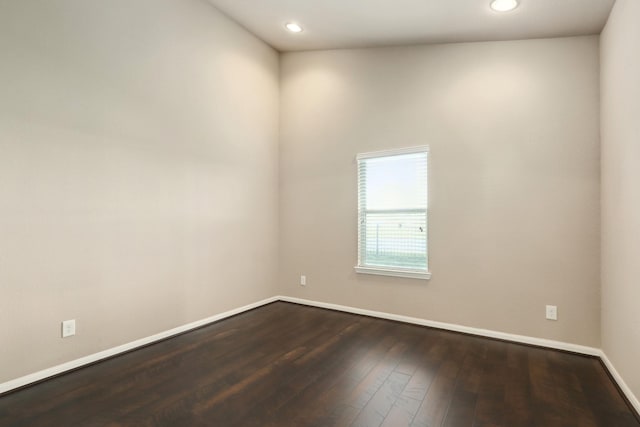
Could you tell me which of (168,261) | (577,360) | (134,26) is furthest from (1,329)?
(577,360)

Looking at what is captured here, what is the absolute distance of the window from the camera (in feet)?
11.7

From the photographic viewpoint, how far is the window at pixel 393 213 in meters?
3.57

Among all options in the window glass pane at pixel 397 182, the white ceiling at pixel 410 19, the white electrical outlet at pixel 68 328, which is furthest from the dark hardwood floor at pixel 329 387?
the white ceiling at pixel 410 19

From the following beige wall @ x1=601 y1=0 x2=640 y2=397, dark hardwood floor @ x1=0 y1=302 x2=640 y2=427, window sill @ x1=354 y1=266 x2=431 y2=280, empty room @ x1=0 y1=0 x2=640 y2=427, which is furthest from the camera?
window sill @ x1=354 y1=266 x2=431 y2=280

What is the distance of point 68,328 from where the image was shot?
2.45 metres

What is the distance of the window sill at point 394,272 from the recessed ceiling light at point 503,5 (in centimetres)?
244

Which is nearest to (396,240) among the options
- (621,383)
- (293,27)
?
(621,383)

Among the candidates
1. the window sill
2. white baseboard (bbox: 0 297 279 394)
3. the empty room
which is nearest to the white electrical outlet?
the empty room

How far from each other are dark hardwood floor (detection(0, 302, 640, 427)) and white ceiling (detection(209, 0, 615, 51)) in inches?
108

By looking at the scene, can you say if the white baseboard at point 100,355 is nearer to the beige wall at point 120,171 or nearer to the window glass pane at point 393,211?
the beige wall at point 120,171

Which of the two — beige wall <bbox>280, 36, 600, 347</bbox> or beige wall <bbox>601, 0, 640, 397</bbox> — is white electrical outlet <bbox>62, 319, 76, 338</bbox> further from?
beige wall <bbox>601, 0, 640, 397</bbox>

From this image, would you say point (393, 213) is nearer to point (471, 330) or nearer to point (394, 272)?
point (394, 272)

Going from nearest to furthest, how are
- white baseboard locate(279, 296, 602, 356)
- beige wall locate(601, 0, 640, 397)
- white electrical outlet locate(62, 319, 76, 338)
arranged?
beige wall locate(601, 0, 640, 397) → white electrical outlet locate(62, 319, 76, 338) → white baseboard locate(279, 296, 602, 356)

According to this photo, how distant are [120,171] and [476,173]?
3251 mm
